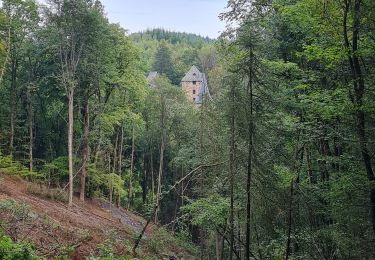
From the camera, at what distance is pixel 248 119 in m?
10.3

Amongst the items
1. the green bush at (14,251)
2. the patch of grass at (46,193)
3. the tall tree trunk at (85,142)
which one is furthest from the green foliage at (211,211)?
the tall tree trunk at (85,142)

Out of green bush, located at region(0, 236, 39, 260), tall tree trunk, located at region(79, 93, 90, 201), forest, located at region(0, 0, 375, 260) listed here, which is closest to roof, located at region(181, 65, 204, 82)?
forest, located at region(0, 0, 375, 260)

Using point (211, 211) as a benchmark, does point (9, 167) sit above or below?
above

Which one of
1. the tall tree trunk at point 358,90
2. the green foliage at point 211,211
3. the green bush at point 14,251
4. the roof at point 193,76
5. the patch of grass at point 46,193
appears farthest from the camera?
the roof at point 193,76

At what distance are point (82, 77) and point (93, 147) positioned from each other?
765 centimetres

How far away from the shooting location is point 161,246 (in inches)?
811

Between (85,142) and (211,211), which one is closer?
(211,211)

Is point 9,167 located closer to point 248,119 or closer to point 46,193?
point 46,193

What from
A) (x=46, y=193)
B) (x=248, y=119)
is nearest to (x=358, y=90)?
(x=248, y=119)

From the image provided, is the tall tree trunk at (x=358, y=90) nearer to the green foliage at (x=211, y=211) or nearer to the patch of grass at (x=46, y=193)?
the green foliage at (x=211, y=211)

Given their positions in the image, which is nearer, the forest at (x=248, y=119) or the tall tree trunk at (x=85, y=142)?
the forest at (x=248, y=119)

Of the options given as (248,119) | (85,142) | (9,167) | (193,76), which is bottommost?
(9,167)

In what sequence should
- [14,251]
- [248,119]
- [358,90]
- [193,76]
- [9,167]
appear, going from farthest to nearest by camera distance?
[193,76] → [9,167] → [248,119] → [358,90] → [14,251]

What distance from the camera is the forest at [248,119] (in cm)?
1045
